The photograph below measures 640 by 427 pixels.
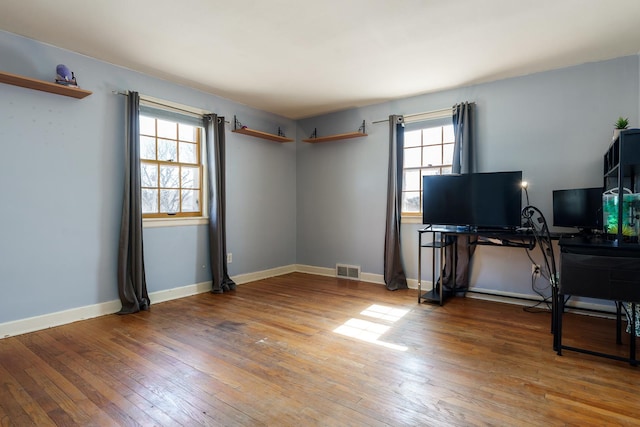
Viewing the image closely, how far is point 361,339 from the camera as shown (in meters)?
2.75

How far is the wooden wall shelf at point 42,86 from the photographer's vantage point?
266 cm

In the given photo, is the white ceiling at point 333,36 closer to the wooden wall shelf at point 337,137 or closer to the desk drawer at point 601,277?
the wooden wall shelf at point 337,137

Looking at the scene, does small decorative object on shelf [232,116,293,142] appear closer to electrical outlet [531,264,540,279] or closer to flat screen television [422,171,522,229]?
flat screen television [422,171,522,229]

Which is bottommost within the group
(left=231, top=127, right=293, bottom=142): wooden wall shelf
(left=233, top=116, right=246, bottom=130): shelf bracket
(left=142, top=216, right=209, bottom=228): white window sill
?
(left=142, top=216, right=209, bottom=228): white window sill

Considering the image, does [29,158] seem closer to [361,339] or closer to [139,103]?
[139,103]

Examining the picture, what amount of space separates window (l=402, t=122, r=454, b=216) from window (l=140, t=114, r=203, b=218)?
273 centimetres

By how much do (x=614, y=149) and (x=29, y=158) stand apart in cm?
479

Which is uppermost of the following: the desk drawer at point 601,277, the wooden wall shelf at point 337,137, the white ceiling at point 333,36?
the white ceiling at point 333,36

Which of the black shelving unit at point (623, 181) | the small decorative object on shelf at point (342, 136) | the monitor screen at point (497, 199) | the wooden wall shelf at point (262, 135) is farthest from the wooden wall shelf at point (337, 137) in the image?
the black shelving unit at point (623, 181)

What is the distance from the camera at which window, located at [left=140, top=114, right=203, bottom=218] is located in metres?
3.81

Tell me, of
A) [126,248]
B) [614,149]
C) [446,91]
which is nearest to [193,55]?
[126,248]

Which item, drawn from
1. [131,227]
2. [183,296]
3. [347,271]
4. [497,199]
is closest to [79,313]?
[131,227]

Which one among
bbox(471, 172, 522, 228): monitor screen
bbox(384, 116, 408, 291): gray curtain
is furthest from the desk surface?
bbox(384, 116, 408, 291): gray curtain

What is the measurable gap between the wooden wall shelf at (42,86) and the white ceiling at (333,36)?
1.37ft
